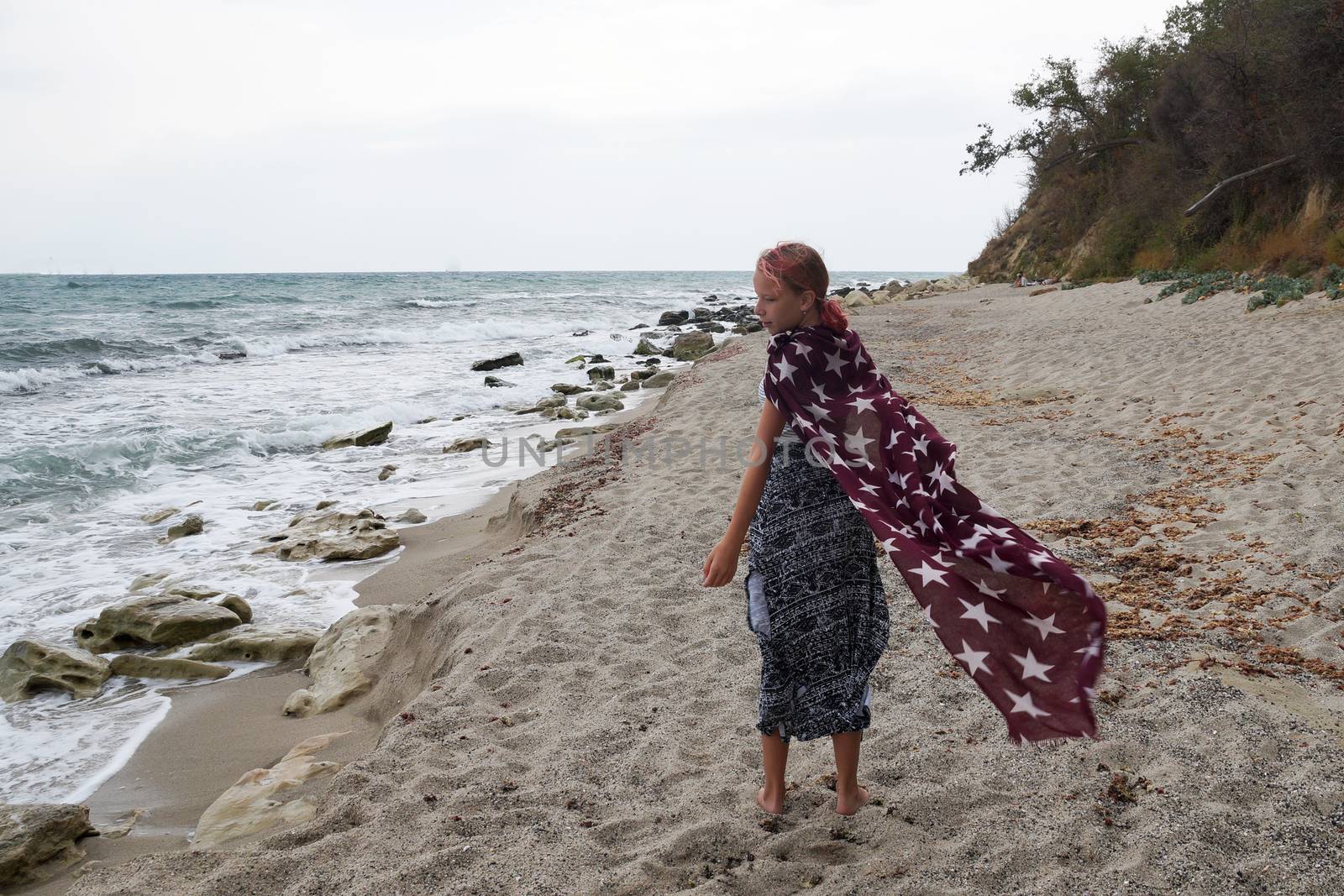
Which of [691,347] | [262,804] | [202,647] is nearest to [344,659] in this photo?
[202,647]

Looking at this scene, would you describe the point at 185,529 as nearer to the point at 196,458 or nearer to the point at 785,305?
the point at 196,458

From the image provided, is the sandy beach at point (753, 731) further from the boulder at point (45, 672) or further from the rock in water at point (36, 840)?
the boulder at point (45, 672)

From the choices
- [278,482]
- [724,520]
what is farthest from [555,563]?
[278,482]

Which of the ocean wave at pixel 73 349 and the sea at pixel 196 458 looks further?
the ocean wave at pixel 73 349

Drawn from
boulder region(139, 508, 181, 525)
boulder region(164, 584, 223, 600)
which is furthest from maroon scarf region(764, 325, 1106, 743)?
boulder region(139, 508, 181, 525)

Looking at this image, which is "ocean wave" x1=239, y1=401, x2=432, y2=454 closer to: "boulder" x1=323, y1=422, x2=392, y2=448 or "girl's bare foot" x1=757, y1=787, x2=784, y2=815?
"boulder" x1=323, y1=422, x2=392, y2=448

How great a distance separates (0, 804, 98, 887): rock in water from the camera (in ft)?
10.4

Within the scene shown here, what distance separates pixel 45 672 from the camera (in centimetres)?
487

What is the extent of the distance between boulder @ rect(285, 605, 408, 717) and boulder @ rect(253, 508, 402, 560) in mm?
1534

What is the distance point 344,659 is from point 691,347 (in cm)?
1869

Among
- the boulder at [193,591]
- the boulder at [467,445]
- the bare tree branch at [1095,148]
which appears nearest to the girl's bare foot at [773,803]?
the boulder at [193,591]

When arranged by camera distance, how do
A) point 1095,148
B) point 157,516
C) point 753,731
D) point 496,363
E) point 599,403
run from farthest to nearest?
point 1095,148, point 496,363, point 599,403, point 157,516, point 753,731

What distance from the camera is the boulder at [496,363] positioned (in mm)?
20483

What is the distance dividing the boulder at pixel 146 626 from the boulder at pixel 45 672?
337mm
